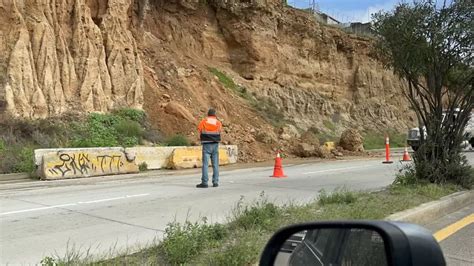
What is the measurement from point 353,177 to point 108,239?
10.2 meters

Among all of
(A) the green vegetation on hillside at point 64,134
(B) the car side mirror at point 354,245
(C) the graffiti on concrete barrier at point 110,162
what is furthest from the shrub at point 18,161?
(B) the car side mirror at point 354,245

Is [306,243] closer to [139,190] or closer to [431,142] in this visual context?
[431,142]

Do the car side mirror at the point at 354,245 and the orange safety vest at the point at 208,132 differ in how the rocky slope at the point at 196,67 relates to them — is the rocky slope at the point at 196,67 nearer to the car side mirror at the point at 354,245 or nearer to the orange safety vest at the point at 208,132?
the orange safety vest at the point at 208,132

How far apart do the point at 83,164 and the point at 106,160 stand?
885 millimetres

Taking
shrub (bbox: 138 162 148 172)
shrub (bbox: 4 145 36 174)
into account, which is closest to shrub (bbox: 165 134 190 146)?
shrub (bbox: 138 162 148 172)

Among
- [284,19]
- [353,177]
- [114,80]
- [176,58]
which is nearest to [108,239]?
[353,177]

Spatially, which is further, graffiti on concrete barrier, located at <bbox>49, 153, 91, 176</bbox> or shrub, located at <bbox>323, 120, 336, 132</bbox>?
shrub, located at <bbox>323, 120, 336, 132</bbox>

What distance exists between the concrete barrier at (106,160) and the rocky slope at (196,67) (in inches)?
183

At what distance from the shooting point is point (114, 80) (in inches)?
957

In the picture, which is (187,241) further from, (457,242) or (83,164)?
(83,164)

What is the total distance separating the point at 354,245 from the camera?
8.27ft

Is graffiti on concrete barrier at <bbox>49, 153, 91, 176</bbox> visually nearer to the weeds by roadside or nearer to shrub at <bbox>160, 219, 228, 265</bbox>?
the weeds by roadside

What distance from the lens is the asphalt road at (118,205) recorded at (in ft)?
22.1

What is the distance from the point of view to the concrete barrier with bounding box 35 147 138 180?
14938 millimetres
